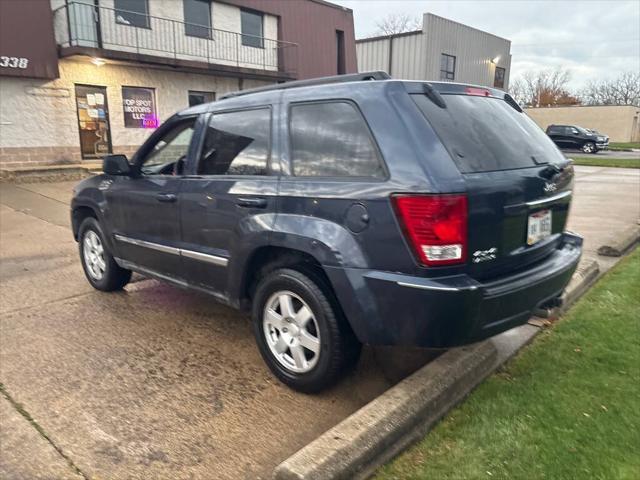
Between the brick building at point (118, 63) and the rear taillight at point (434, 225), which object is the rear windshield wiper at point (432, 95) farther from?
the brick building at point (118, 63)

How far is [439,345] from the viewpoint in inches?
105

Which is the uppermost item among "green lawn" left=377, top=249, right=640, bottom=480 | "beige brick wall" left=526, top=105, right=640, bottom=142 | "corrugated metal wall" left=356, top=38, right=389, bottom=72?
"corrugated metal wall" left=356, top=38, right=389, bottom=72

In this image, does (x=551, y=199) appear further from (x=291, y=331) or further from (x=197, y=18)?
(x=197, y=18)

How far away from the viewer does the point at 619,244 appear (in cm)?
626

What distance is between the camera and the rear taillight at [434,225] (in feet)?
8.33

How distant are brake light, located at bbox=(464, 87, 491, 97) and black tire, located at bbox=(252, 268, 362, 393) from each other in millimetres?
1468

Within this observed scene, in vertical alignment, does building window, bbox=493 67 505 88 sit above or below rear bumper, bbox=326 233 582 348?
above

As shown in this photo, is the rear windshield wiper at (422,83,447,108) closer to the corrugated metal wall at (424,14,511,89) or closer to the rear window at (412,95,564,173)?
the rear window at (412,95,564,173)

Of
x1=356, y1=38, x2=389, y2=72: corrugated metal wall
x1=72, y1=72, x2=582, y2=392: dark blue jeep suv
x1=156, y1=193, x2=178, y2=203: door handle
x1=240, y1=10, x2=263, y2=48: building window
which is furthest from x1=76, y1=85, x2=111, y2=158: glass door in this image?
x1=356, y1=38, x2=389, y2=72: corrugated metal wall

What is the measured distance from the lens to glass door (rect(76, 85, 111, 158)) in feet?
52.0

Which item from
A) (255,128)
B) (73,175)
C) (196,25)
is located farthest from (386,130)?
(196,25)

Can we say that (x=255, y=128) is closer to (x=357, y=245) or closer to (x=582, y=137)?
(x=357, y=245)

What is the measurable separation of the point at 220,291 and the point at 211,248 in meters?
0.32

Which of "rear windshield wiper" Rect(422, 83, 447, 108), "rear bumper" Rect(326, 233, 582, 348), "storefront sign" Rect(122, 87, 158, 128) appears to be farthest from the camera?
"storefront sign" Rect(122, 87, 158, 128)
